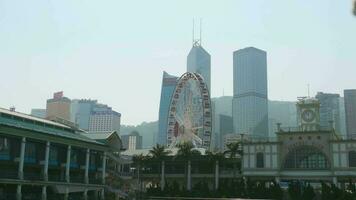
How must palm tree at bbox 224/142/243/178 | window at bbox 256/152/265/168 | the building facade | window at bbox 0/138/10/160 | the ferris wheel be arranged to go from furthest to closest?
the ferris wheel, palm tree at bbox 224/142/243/178, window at bbox 256/152/265/168, the building facade, window at bbox 0/138/10/160

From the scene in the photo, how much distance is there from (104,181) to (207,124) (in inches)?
A: 1250

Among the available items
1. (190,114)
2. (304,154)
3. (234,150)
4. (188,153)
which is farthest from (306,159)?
(190,114)

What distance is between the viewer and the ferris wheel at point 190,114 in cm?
12275

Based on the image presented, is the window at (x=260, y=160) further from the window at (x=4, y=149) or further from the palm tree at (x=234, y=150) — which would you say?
the window at (x=4, y=149)

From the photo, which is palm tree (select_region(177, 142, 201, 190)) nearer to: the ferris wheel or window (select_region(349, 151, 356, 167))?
the ferris wheel

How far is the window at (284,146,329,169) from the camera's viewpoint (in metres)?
102

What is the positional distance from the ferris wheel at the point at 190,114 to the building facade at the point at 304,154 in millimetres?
14748

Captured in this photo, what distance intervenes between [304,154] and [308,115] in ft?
31.9

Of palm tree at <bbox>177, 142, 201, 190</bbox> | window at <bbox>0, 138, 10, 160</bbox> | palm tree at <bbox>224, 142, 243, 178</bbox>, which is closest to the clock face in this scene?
palm tree at <bbox>224, 142, 243, 178</bbox>

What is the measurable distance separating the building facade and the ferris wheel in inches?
581

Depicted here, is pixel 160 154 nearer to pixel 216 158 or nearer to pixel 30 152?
pixel 216 158

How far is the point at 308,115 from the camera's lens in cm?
10956

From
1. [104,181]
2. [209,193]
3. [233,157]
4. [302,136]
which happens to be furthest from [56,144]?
[302,136]

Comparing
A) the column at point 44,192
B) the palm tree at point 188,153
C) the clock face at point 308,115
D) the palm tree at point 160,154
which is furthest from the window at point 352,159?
the column at point 44,192
